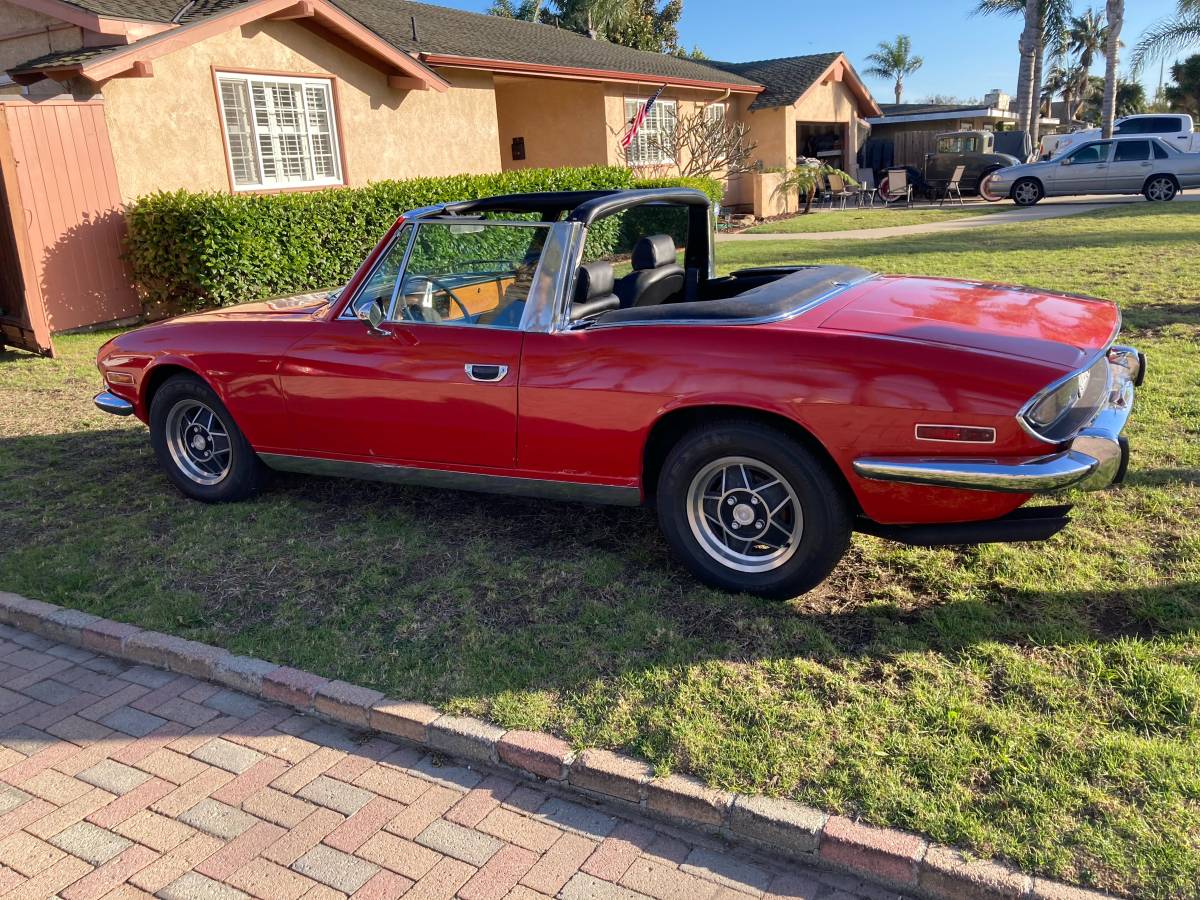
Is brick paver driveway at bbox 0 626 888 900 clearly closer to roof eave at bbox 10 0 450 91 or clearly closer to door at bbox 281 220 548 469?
door at bbox 281 220 548 469

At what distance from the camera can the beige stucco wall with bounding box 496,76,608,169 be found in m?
20.8

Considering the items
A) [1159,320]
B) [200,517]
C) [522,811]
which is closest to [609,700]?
[522,811]

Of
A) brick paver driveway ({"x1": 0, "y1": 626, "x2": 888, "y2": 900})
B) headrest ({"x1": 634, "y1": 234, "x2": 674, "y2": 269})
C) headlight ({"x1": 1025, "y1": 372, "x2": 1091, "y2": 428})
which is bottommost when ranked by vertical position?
brick paver driveway ({"x1": 0, "y1": 626, "x2": 888, "y2": 900})

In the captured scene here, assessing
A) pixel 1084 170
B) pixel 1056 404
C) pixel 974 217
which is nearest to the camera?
pixel 1056 404

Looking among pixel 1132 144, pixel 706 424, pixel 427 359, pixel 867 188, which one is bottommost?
pixel 706 424

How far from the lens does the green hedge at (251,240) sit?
10.9m

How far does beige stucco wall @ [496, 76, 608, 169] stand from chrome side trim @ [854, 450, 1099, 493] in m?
18.4

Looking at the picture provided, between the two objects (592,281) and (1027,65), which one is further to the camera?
(1027,65)

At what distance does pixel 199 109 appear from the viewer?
39.7ft

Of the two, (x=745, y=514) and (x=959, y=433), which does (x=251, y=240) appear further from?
(x=959, y=433)

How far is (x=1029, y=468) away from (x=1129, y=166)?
22424 mm

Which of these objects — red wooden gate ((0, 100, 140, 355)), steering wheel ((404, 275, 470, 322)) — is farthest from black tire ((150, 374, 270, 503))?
red wooden gate ((0, 100, 140, 355))

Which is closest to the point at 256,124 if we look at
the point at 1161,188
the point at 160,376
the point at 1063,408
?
the point at 160,376

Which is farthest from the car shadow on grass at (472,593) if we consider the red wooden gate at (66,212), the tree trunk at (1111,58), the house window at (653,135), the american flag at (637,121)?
the tree trunk at (1111,58)
